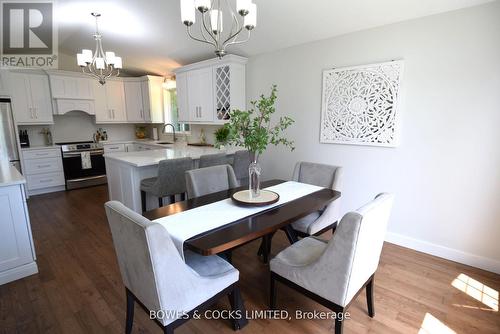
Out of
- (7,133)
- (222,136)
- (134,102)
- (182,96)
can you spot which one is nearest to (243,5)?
(222,136)

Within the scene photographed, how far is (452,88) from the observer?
2.33 m

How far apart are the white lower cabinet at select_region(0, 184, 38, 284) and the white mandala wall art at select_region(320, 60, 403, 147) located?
3.12m

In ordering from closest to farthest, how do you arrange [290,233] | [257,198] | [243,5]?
[243,5]
[257,198]
[290,233]

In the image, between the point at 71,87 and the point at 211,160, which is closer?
the point at 211,160

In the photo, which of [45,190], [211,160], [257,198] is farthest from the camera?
[45,190]

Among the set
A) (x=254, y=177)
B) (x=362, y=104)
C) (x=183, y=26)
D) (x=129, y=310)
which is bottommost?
(x=129, y=310)

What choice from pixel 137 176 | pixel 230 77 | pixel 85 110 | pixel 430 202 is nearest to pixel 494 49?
pixel 430 202

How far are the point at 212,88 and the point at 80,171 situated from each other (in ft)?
10.4

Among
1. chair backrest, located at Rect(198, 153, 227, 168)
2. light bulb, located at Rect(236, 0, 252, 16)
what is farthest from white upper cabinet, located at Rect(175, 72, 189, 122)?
light bulb, located at Rect(236, 0, 252, 16)

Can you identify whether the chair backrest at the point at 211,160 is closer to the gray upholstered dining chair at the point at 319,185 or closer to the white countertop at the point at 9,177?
the gray upholstered dining chair at the point at 319,185

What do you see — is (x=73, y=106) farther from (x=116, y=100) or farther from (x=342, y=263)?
(x=342, y=263)

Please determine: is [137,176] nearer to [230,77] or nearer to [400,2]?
[230,77]

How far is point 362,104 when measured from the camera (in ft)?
9.34

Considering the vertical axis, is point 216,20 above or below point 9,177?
above
